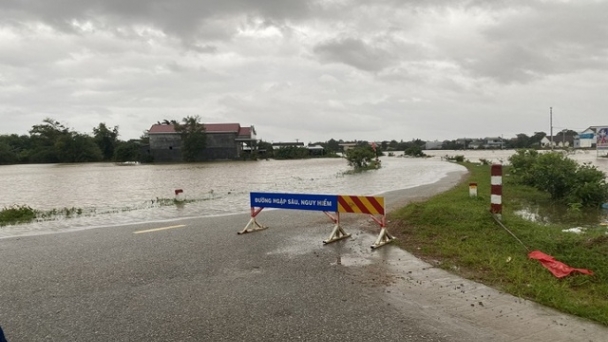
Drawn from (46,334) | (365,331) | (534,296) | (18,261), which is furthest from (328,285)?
(18,261)

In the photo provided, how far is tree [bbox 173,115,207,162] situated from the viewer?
93.1 meters

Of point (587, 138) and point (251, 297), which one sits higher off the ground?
point (587, 138)

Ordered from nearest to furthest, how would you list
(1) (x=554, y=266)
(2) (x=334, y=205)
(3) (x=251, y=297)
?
(3) (x=251, y=297)
(1) (x=554, y=266)
(2) (x=334, y=205)

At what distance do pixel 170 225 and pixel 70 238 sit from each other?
2.31m

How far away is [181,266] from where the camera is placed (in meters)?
6.37

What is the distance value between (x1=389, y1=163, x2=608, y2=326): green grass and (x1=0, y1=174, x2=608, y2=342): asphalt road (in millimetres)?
319

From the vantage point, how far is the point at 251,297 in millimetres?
4910

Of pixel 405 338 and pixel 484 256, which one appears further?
pixel 484 256

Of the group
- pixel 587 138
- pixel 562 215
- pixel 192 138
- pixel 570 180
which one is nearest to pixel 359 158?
pixel 570 180

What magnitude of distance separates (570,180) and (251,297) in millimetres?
12381

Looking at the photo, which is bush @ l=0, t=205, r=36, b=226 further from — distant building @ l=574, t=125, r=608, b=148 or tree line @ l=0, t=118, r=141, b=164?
distant building @ l=574, t=125, r=608, b=148

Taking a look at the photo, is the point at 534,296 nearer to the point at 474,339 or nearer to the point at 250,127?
the point at 474,339

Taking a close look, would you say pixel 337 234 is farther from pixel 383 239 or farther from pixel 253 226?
pixel 253 226

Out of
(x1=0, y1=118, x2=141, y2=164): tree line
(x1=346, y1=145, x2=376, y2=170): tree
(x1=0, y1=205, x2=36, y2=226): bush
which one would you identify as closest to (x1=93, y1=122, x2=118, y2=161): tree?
(x1=0, y1=118, x2=141, y2=164): tree line
